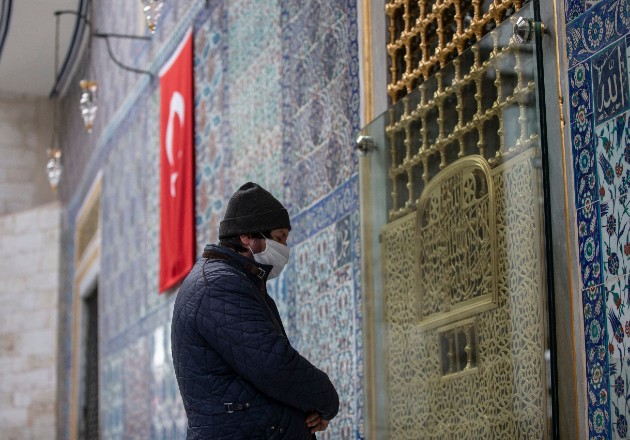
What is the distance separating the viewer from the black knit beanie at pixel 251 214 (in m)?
3.50

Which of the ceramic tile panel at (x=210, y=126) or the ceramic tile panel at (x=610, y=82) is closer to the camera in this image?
the ceramic tile panel at (x=610, y=82)

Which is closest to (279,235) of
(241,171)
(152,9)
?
(241,171)

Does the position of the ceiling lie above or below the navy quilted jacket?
above

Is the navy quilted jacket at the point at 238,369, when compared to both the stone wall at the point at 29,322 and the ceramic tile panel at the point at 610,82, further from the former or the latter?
the stone wall at the point at 29,322

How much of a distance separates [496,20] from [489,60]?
13.6 inches

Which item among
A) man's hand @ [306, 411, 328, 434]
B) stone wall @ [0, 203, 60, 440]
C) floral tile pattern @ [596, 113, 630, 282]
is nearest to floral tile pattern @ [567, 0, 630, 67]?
floral tile pattern @ [596, 113, 630, 282]

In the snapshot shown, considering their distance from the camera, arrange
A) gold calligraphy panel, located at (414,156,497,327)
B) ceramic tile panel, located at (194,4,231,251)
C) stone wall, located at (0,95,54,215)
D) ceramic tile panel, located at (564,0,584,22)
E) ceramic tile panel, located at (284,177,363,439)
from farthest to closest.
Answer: stone wall, located at (0,95,54,215), ceramic tile panel, located at (194,4,231,251), ceramic tile panel, located at (284,177,363,439), gold calligraphy panel, located at (414,156,497,327), ceramic tile panel, located at (564,0,584,22)

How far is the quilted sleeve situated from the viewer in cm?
324

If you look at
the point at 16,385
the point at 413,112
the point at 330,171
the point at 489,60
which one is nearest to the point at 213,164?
the point at 330,171

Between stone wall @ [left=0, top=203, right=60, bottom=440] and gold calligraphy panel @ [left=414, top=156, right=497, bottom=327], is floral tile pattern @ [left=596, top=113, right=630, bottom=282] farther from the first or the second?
stone wall @ [left=0, top=203, right=60, bottom=440]

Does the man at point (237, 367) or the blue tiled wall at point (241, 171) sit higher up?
the blue tiled wall at point (241, 171)

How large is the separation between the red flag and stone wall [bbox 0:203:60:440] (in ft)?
20.1

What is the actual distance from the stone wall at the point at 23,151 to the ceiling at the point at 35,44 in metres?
0.19

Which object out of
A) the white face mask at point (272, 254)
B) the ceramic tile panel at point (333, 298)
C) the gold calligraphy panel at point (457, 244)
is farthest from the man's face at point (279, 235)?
the ceramic tile panel at point (333, 298)
